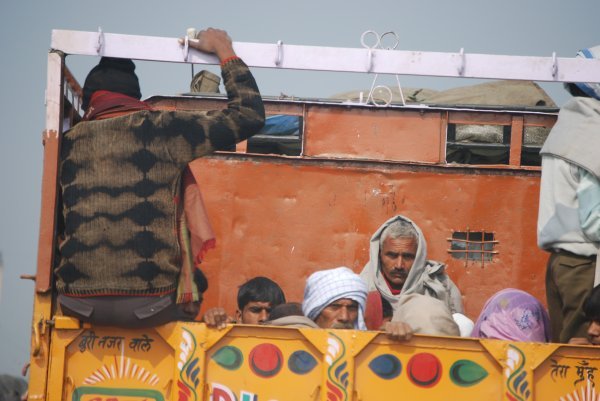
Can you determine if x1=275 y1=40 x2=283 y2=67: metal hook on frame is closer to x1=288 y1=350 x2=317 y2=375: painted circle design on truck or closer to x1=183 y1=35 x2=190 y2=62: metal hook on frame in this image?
x1=183 y1=35 x2=190 y2=62: metal hook on frame

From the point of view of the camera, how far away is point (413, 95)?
9844 millimetres

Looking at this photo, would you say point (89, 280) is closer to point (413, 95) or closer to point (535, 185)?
point (535, 185)

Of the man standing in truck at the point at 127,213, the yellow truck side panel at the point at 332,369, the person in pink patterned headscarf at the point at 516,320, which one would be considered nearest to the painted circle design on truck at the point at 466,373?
the yellow truck side panel at the point at 332,369

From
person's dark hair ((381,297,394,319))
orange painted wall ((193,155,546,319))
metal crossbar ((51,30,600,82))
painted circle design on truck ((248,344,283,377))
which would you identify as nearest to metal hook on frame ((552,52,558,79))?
metal crossbar ((51,30,600,82))

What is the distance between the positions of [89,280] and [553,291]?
2.14 metres

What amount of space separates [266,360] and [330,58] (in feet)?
4.31

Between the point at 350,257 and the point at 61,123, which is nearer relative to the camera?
the point at 61,123

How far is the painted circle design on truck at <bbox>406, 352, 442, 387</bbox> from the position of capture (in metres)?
3.85

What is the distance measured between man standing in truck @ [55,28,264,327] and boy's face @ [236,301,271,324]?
1811 mm

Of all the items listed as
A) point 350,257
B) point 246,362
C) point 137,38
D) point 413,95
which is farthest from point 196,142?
point 413,95

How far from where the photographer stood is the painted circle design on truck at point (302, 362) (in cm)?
386

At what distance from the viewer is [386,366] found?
152 inches

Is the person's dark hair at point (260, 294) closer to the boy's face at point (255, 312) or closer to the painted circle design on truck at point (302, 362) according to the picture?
the boy's face at point (255, 312)

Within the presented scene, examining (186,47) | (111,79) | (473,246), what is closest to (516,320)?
(186,47)
